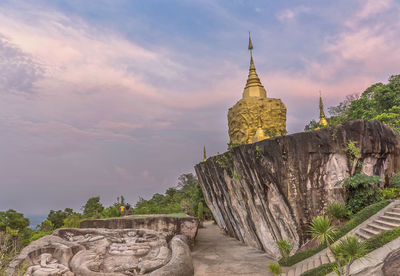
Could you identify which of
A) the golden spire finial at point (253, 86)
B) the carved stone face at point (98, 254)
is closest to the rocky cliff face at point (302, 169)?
the carved stone face at point (98, 254)

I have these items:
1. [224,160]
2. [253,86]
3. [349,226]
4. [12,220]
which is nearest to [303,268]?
[349,226]

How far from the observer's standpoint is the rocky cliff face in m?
9.78

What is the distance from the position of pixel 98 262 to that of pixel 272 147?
23.6 feet

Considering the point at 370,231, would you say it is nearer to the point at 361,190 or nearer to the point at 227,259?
the point at 361,190

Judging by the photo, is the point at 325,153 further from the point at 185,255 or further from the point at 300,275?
the point at 185,255

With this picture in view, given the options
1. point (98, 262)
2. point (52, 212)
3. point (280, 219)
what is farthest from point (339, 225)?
point (52, 212)

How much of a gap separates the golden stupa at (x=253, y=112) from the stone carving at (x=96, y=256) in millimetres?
12529

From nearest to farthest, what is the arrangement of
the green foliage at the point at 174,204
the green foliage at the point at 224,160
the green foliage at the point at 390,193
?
the green foliage at the point at 390,193, the green foliage at the point at 224,160, the green foliage at the point at 174,204

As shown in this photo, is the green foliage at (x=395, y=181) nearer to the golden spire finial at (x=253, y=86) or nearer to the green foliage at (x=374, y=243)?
the green foliage at (x=374, y=243)

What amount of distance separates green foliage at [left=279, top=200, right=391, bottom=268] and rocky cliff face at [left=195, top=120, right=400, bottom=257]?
26.5 inches

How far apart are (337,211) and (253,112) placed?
12682 millimetres

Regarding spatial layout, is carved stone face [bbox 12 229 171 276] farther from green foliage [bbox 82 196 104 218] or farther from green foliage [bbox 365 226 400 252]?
green foliage [bbox 82 196 104 218]

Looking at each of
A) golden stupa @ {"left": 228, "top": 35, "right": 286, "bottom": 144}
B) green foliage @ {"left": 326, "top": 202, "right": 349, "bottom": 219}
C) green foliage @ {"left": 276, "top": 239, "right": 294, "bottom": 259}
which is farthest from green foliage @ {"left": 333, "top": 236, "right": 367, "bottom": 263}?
golden stupa @ {"left": 228, "top": 35, "right": 286, "bottom": 144}

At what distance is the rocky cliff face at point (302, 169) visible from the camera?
9.78 meters
